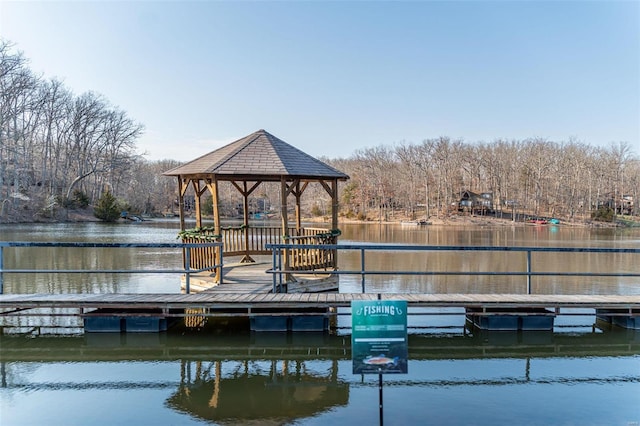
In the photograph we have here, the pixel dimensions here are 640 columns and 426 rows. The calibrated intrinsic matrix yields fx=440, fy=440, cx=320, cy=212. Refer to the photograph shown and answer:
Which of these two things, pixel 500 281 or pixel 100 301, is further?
pixel 500 281

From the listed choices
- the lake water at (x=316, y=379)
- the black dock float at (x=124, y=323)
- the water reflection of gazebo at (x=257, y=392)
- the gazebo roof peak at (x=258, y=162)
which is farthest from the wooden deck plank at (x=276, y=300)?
the gazebo roof peak at (x=258, y=162)

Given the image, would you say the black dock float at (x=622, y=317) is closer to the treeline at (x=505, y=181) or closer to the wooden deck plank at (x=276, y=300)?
the wooden deck plank at (x=276, y=300)

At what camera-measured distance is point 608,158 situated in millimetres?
72562

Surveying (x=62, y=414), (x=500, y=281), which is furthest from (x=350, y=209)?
(x=62, y=414)

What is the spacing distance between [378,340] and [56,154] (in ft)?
211

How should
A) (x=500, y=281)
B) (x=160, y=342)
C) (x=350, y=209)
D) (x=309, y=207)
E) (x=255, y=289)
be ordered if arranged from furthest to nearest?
1. (x=309, y=207)
2. (x=350, y=209)
3. (x=500, y=281)
4. (x=255, y=289)
5. (x=160, y=342)

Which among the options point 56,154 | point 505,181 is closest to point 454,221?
point 505,181

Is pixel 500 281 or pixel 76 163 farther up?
pixel 76 163

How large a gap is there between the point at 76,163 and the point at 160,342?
63672mm

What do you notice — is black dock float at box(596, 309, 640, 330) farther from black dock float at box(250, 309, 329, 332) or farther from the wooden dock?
black dock float at box(250, 309, 329, 332)

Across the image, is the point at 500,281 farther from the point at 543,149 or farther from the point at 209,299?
the point at 543,149

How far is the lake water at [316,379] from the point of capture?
15.9 ft

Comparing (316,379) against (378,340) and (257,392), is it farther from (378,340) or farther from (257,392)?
(378,340)

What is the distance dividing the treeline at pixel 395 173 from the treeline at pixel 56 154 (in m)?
0.15
